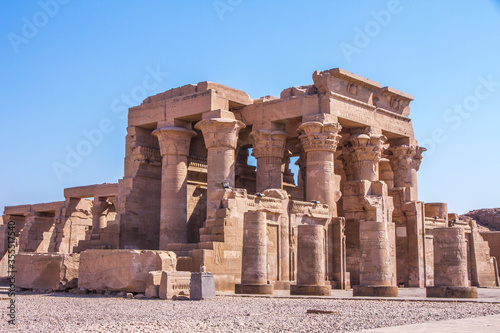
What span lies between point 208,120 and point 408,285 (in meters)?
10.5

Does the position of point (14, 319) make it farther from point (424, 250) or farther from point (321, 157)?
point (424, 250)

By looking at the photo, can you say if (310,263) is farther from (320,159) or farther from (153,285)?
(320,159)

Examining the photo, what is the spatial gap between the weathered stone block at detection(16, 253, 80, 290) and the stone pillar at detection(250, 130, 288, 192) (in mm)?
8632

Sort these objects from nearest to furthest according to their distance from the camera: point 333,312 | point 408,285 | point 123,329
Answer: point 123,329, point 333,312, point 408,285

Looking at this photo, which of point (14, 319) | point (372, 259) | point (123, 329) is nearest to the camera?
point (123, 329)

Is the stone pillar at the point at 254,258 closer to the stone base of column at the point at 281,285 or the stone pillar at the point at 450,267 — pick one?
the stone base of column at the point at 281,285

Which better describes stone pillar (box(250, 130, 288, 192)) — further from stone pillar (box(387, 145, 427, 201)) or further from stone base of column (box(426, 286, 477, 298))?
stone base of column (box(426, 286, 477, 298))

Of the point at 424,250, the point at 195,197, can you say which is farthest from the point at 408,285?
the point at 195,197

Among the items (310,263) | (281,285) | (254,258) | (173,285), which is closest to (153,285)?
(173,285)

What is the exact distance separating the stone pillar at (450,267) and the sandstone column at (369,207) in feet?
4.95

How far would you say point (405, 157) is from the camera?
28.0m

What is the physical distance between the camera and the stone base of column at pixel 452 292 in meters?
17.0

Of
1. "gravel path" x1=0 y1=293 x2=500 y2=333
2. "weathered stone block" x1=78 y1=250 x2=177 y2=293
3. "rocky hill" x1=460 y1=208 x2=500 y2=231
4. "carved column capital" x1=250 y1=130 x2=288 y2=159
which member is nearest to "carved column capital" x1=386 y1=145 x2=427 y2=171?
"carved column capital" x1=250 y1=130 x2=288 y2=159

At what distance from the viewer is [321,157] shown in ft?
77.9
